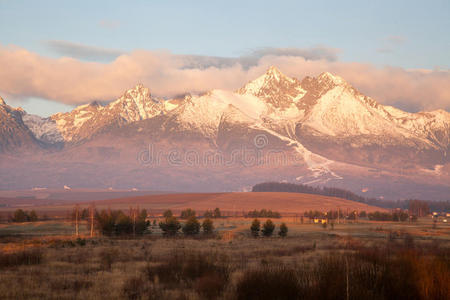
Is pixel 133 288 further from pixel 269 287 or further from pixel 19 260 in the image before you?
pixel 19 260

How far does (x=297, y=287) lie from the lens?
16.3m

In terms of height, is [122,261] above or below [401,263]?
below

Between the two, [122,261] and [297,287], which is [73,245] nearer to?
[122,261]

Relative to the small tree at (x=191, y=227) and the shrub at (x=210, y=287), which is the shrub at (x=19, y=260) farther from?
the small tree at (x=191, y=227)

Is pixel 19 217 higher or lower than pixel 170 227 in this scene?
lower

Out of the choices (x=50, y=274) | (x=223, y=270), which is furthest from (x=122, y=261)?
(x=223, y=270)

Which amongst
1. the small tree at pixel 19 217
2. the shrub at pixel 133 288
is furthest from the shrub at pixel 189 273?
the small tree at pixel 19 217

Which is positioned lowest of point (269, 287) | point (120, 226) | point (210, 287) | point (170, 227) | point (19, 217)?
point (19, 217)

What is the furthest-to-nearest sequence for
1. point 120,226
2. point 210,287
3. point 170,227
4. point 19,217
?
A: point 19,217, point 170,227, point 120,226, point 210,287

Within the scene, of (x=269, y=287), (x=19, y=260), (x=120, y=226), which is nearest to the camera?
(x=269, y=287)

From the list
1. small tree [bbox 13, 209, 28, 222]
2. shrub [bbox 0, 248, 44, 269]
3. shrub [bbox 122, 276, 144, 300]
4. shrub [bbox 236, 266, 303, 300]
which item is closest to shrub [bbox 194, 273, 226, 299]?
shrub [bbox 236, 266, 303, 300]

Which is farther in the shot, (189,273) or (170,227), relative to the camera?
(170,227)

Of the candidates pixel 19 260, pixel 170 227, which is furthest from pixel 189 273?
pixel 170 227

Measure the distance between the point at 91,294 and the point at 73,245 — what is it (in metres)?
31.8
